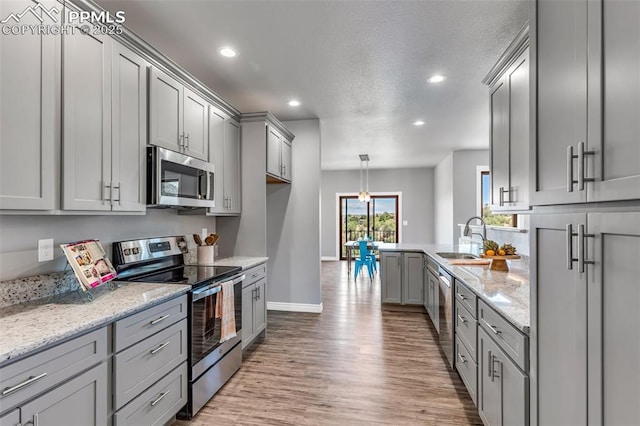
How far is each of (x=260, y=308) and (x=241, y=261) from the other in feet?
1.80

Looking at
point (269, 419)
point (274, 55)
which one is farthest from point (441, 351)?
point (274, 55)

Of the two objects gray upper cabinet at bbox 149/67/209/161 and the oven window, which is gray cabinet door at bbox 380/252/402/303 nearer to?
the oven window

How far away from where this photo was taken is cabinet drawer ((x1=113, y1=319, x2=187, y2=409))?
5.13 ft

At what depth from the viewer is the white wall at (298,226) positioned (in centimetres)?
442

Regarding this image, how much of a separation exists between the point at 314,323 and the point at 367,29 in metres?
3.26

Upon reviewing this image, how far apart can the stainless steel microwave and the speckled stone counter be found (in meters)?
0.60

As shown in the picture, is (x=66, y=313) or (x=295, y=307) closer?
(x=66, y=313)

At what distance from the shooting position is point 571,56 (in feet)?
3.28

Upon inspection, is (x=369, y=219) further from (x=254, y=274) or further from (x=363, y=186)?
(x=254, y=274)

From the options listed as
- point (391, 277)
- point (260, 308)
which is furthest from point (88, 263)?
point (391, 277)

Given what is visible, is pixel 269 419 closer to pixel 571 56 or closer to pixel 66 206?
pixel 66 206

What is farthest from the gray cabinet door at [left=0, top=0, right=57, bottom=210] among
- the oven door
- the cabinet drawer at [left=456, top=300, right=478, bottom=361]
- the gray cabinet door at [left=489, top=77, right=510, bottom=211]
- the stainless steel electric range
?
the gray cabinet door at [left=489, top=77, right=510, bottom=211]

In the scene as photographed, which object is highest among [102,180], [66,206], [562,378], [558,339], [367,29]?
[367,29]

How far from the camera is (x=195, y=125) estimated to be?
279 cm
